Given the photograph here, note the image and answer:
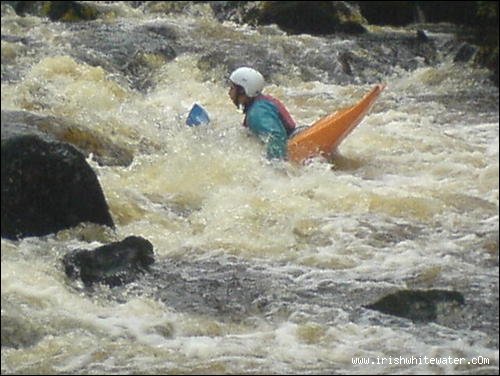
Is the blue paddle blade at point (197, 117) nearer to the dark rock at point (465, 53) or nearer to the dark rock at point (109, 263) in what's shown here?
the dark rock at point (109, 263)

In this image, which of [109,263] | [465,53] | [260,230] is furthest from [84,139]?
[465,53]

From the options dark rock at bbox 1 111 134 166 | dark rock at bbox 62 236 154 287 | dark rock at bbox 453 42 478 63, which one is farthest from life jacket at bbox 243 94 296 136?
dark rock at bbox 453 42 478 63

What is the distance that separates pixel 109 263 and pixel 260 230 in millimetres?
1314

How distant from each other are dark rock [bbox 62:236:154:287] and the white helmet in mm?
2490

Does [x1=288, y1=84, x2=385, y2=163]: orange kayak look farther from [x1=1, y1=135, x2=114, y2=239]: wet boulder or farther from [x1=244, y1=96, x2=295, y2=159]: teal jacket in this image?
[x1=1, y1=135, x2=114, y2=239]: wet boulder

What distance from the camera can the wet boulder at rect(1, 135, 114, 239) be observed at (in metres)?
6.60

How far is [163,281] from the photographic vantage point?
6.33m

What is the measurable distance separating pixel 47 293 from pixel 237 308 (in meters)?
0.98

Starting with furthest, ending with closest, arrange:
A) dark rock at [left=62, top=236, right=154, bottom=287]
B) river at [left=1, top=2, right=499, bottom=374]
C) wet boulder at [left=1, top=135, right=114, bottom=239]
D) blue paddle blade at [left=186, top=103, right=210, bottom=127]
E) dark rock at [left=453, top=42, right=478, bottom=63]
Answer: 1. dark rock at [left=453, top=42, right=478, bottom=63]
2. blue paddle blade at [left=186, top=103, right=210, bottom=127]
3. wet boulder at [left=1, top=135, right=114, bottom=239]
4. dark rock at [left=62, top=236, right=154, bottom=287]
5. river at [left=1, top=2, right=499, bottom=374]

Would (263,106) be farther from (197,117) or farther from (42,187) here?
(42,187)

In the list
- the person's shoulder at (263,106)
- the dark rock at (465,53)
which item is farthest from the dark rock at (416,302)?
the dark rock at (465,53)

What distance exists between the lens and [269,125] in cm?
861

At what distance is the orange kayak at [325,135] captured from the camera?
8680mm

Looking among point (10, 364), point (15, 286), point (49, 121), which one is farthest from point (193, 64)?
point (10, 364)
